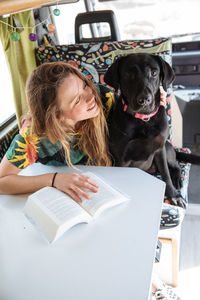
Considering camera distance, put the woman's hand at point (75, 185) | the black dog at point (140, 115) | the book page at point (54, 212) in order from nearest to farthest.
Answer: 1. the book page at point (54, 212)
2. the woman's hand at point (75, 185)
3. the black dog at point (140, 115)

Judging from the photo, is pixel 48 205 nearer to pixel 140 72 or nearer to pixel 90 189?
pixel 90 189

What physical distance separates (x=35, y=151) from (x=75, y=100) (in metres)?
0.31

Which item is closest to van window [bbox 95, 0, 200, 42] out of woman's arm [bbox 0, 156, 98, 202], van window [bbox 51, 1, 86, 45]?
van window [bbox 51, 1, 86, 45]

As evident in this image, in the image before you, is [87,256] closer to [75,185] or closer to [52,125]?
[75,185]

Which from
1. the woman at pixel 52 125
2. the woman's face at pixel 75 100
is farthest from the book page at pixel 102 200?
the woman's face at pixel 75 100

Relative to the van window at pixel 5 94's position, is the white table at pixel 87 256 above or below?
below

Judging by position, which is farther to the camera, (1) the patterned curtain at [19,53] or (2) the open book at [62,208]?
(1) the patterned curtain at [19,53]

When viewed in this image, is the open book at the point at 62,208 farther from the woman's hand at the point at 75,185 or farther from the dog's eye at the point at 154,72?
the dog's eye at the point at 154,72

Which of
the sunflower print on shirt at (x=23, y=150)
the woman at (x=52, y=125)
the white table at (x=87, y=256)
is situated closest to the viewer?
the white table at (x=87, y=256)

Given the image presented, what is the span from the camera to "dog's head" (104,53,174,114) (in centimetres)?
116

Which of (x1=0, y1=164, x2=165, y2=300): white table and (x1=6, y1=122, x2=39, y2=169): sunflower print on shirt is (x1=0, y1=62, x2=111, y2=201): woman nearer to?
(x1=6, y1=122, x2=39, y2=169): sunflower print on shirt

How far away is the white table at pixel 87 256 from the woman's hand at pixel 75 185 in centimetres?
10

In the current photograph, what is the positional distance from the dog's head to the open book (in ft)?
1.59

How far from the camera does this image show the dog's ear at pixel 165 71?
1.21 meters
